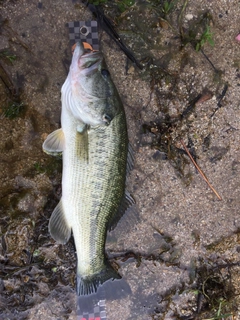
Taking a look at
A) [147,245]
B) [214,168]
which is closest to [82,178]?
[147,245]

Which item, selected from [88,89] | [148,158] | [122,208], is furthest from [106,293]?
[88,89]

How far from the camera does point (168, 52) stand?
2.98 metres

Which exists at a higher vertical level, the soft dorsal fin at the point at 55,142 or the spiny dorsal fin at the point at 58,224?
the soft dorsal fin at the point at 55,142

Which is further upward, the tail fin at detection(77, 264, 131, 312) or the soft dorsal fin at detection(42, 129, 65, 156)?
the soft dorsal fin at detection(42, 129, 65, 156)

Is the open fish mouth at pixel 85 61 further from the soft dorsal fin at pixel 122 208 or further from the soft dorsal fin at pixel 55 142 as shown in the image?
the soft dorsal fin at pixel 122 208

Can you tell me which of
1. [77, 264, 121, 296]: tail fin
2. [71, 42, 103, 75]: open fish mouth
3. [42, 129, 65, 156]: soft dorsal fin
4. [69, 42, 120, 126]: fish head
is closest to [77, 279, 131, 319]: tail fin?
[77, 264, 121, 296]: tail fin

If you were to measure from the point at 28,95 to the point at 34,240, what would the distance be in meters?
1.33

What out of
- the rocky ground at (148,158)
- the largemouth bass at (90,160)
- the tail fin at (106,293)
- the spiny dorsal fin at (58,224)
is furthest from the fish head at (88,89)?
the tail fin at (106,293)

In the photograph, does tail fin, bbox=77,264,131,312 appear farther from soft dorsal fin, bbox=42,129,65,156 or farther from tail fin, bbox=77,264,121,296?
soft dorsal fin, bbox=42,129,65,156

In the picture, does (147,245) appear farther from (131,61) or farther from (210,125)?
(131,61)

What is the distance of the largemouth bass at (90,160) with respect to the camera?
2.33m

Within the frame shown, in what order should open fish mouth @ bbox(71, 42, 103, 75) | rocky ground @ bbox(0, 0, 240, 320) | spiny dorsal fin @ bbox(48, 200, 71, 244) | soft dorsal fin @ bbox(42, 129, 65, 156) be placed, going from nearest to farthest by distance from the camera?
open fish mouth @ bbox(71, 42, 103, 75) < soft dorsal fin @ bbox(42, 129, 65, 156) < spiny dorsal fin @ bbox(48, 200, 71, 244) < rocky ground @ bbox(0, 0, 240, 320)

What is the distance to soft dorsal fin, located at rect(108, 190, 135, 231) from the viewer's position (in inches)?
104

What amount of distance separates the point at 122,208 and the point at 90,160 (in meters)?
0.56
